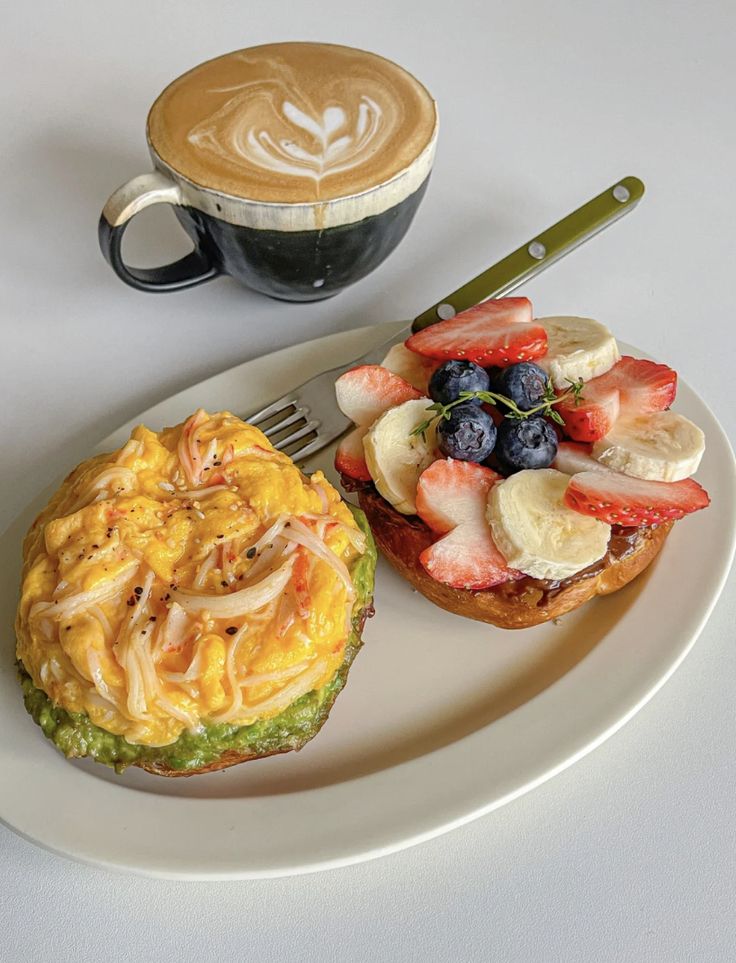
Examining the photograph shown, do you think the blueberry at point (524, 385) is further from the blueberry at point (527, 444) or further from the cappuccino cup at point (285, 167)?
the cappuccino cup at point (285, 167)

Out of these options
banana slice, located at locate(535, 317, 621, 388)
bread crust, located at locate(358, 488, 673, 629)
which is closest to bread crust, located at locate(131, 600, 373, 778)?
bread crust, located at locate(358, 488, 673, 629)

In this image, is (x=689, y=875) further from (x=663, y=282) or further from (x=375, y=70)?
(x=375, y=70)

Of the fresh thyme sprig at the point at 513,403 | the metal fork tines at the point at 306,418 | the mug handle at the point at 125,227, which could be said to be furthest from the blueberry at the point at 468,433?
the mug handle at the point at 125,227

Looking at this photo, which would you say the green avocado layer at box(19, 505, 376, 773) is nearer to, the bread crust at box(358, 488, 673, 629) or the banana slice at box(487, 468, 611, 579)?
the bread crust at box(358, 488, 673, 629)

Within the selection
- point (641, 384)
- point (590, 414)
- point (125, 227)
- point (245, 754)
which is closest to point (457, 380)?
point (590, 414)

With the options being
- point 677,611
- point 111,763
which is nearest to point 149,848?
point 111,763
